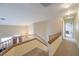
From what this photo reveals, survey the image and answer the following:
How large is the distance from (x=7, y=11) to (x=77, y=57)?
1321 millimetres

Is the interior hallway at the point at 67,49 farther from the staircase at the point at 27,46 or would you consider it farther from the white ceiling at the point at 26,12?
the white ceiling at the point at 26,12

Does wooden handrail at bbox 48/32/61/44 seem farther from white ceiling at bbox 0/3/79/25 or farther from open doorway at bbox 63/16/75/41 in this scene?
white ceiling at bbox 0/3/79/25

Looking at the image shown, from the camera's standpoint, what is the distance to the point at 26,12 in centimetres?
172

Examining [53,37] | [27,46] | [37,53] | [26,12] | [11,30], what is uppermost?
[26,12]

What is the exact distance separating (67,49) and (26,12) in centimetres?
93

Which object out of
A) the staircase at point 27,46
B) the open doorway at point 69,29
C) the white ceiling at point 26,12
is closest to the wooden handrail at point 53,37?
the staircase at point 27,46

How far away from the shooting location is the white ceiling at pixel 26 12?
164cm

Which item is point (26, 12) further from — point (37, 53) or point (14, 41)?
point (37, 53)

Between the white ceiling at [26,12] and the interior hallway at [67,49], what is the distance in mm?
540

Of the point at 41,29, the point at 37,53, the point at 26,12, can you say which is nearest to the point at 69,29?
the point at 41,29

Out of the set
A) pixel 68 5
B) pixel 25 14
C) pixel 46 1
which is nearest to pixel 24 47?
pixel 25 14

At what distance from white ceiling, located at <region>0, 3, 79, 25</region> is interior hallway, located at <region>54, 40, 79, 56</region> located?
54 cm

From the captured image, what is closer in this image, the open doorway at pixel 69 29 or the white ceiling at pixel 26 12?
the white ceiling at pixel 26 12

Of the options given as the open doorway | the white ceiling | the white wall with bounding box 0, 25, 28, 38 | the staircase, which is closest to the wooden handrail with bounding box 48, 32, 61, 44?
the staircase
